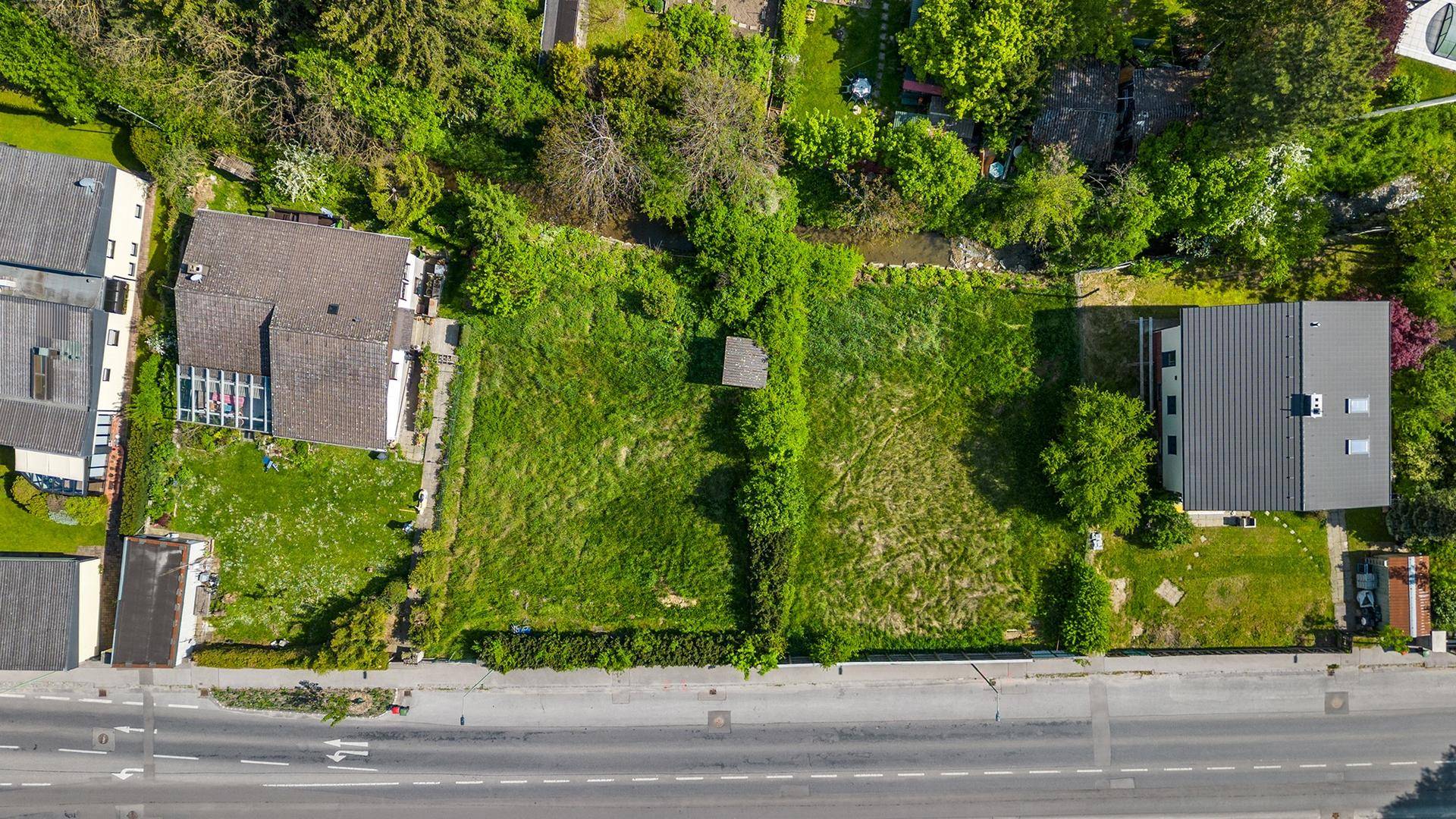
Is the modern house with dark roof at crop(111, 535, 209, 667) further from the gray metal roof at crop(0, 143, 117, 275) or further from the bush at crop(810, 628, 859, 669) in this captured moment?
the bush at crop(810, 628, 859, 669)

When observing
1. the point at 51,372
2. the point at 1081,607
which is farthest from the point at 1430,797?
the point at 51,372

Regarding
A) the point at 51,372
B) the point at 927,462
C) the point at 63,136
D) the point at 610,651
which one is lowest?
the point at 610,651

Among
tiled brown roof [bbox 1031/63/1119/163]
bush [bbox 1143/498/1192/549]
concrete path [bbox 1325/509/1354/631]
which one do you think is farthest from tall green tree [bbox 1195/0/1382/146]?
concrete path [bbox 1325/509/1354/631]

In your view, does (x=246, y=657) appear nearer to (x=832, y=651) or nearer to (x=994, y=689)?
(x=832, y=651)

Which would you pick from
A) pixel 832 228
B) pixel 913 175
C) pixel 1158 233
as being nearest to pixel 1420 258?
pixel 1158 233

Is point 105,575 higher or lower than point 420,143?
lower

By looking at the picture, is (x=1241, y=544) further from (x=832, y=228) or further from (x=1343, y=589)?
(x=832, y=228)
